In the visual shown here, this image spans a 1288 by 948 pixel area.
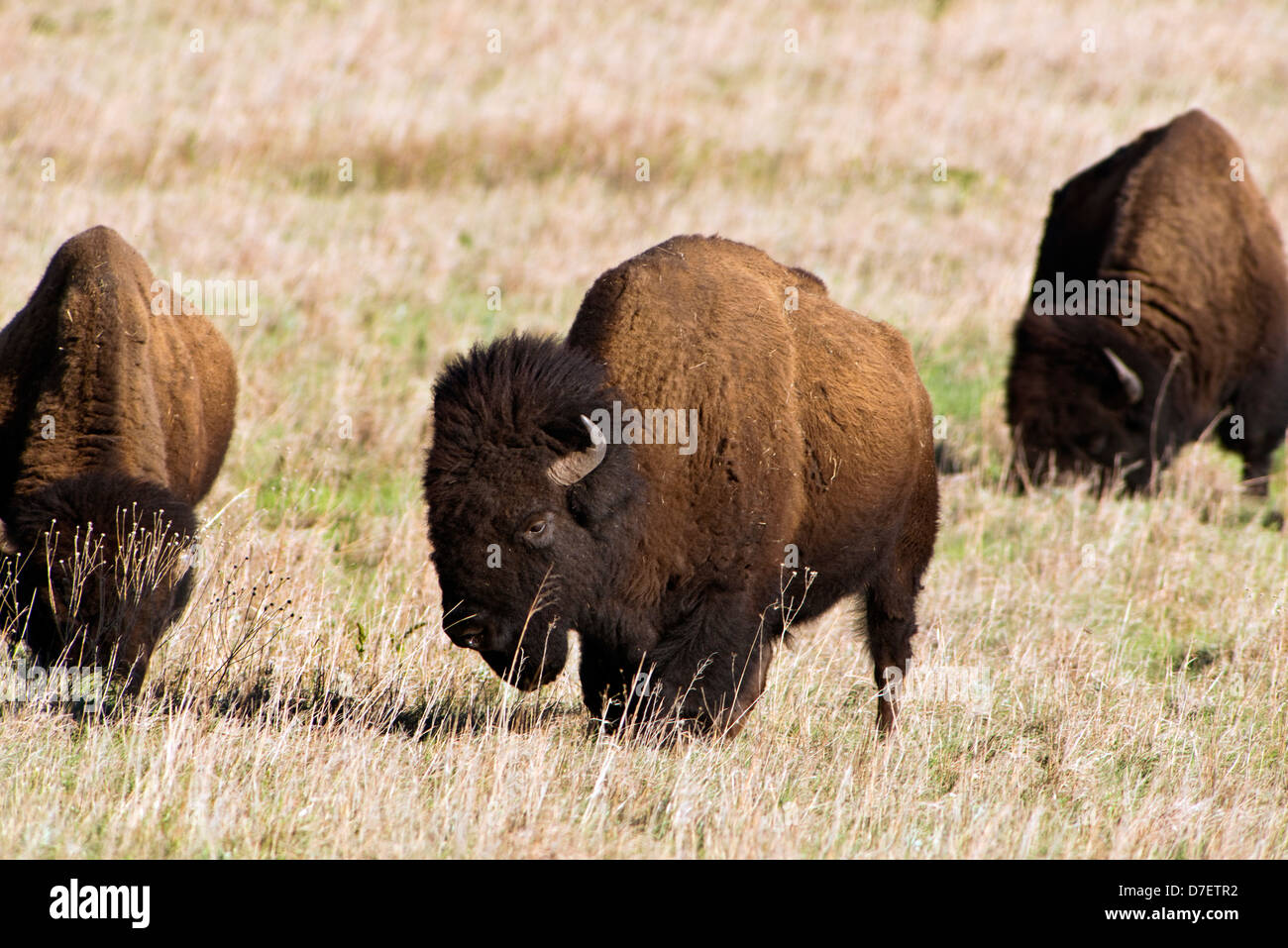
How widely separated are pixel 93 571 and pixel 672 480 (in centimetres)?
211

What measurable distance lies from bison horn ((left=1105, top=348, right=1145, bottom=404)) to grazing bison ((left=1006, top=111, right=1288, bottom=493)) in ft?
0.03

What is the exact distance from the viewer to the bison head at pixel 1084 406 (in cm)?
1050

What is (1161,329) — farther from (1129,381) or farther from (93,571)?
(93,571)

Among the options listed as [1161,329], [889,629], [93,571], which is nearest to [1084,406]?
[1161,329]

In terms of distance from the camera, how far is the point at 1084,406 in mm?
10578

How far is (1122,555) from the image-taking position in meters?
8.77

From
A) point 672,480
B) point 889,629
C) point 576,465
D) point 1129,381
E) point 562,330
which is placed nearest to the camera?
point 576,465

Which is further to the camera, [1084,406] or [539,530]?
[1084,406]

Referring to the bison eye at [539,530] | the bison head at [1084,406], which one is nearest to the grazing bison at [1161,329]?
the bison head at [1084,406]

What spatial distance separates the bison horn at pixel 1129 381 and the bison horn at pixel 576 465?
670 centimetres

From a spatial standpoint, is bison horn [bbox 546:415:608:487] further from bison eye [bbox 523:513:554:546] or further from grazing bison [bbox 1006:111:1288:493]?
grazing bison [bbox 1006:111:1288:493]

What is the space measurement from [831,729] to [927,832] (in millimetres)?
1260

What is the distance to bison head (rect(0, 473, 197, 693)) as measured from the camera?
5.29 metres

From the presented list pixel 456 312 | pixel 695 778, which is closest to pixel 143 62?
pixel 456 312
